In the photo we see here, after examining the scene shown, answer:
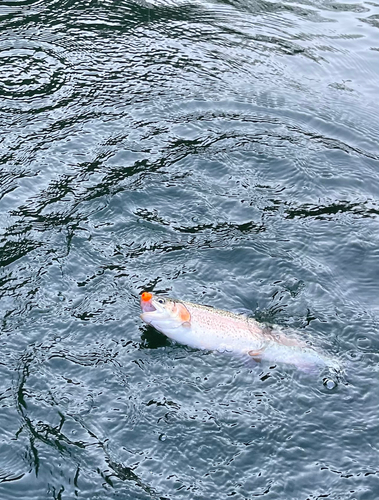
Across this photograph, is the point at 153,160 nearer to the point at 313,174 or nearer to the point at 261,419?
the point at 313,174

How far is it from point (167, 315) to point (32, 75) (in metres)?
5.88

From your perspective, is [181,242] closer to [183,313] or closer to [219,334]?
[183,313]

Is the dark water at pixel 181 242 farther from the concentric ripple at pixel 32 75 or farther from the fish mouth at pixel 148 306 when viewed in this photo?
the fish mouth at pixel 148 306

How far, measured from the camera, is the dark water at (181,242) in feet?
18.6

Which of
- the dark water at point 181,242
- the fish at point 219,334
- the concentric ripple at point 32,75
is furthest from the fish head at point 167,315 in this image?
the concentric ripple at point 32,75

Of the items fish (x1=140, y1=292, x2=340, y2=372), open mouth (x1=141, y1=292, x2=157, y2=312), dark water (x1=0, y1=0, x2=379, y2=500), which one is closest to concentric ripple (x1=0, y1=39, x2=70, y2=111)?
dark water (x1=0, y1=0, x2=379, y2=500)

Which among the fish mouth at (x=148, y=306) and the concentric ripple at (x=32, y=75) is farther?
the concentric ripple at (x=32, y=75)

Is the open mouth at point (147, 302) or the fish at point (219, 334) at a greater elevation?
the open mouth at point (147, 302)

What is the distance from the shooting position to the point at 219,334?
641 centimetres

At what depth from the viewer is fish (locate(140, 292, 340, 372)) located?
21.0ft

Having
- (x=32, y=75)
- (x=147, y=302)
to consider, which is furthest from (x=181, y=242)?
(x=32, y=75)

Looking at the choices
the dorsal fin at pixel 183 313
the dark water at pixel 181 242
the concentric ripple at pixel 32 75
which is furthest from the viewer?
the concentric ripple at pixel 32 75

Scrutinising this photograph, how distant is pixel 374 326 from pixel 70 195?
3.90m

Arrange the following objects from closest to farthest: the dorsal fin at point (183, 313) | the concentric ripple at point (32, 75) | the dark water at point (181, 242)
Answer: the dark water at point (181, 242) → the dorsal fin at point (183, 313) → the concentric ripple at point (32, 75)
